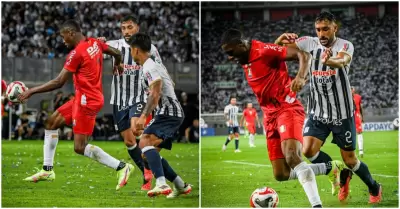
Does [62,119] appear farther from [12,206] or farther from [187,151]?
[187,151]

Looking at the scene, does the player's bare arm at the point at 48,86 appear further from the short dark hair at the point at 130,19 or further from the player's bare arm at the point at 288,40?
the player's bare arm at the point at 288,40

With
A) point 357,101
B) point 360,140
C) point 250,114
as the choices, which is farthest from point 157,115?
point 360,140

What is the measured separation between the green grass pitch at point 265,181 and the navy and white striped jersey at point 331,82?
838 mm

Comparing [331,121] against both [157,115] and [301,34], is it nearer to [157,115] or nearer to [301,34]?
[301,34]

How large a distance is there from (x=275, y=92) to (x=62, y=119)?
2187mm

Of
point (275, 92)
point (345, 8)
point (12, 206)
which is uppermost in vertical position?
point (345, 8)

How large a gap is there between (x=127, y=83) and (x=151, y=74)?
1.11 meters

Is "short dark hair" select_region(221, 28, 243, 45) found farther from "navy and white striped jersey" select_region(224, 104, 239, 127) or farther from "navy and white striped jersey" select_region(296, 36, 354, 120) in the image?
"navy and white striped jersey" select_region(224, 104, 239, 127)

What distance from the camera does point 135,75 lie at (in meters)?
6.64

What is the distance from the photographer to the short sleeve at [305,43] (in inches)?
227

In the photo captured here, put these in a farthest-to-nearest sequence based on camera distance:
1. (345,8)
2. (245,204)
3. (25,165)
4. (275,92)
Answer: (25,165) → (345,8) → (245,204) → (275,92)

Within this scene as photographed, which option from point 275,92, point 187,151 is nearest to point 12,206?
point 187,151

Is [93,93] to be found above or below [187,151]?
above

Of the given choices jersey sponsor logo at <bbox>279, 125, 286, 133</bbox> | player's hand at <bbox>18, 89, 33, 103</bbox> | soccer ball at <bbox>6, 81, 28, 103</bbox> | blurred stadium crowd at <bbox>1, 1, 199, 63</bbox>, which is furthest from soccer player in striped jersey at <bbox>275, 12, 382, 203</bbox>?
soccer ball at <bbox>6, 81, 28, 103</bbox>
